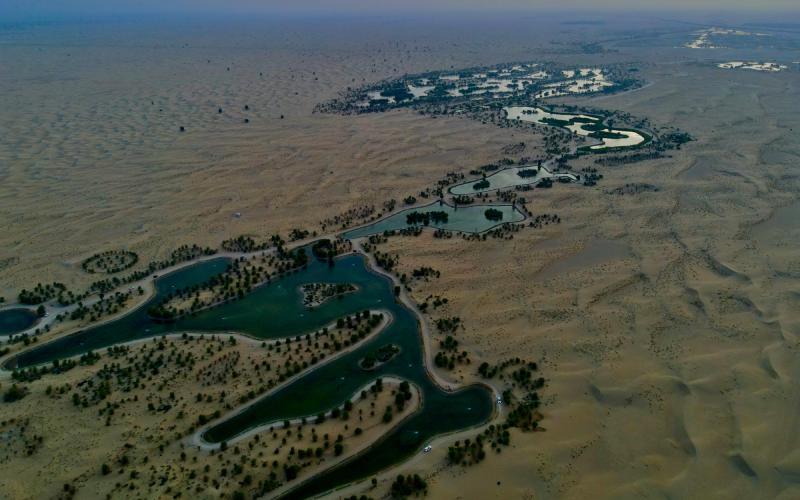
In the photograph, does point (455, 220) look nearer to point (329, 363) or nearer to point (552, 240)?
point (552, 240)

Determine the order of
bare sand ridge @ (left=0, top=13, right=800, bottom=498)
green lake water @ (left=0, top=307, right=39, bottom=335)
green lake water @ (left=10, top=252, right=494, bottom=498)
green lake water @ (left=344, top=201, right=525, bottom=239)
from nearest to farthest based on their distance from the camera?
bare sand ridge @ (left=0, top=13, right=800, bottom=498) → green lake water @ (left=10, top=252, right=494, bottom=498) → green lake water @ (left=0, top=307, right=39, bottom=335) → green lake water @ (left=344, top=201, right=525, bottom=239)

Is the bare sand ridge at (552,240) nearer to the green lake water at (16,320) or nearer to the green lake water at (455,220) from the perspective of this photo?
the green lake water at (16,320)

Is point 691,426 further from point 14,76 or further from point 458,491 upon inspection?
point 14,76

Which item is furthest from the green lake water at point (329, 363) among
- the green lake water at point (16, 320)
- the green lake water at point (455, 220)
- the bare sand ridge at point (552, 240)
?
the green lake water at point (455, 220)

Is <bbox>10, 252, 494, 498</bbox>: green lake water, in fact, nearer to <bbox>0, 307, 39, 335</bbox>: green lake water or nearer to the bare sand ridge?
the bare sand ridge

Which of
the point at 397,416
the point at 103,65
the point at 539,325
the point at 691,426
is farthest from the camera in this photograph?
the point at 103,65

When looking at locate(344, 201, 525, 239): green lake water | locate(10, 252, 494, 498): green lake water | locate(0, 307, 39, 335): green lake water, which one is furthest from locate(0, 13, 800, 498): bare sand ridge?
locate(344, 201, 525, 239): green lake water

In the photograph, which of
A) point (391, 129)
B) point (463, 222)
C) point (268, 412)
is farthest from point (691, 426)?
point (391, 129)
